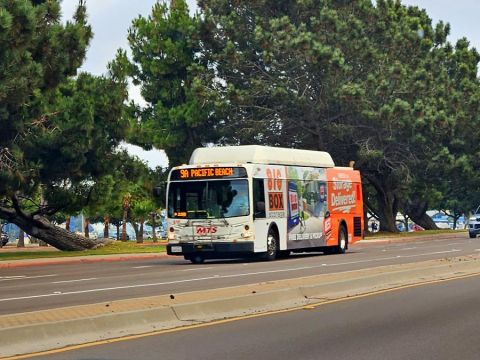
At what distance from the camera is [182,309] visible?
12852 mm

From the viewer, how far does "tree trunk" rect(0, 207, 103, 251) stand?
42094 mm

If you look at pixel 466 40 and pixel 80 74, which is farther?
pixel 466 40

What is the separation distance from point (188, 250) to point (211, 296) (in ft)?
52.0

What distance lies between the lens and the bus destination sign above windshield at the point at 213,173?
99.2 ft

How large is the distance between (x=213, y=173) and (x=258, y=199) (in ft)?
5.32

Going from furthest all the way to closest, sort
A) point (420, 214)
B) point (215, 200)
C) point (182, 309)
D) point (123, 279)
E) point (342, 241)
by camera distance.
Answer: point (420, 214)
point (342, 241)
point (215, 200)
point (123, 279)
point (182, 309)

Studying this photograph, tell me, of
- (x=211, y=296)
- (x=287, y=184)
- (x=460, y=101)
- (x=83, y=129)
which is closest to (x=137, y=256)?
(x=83, y=129)

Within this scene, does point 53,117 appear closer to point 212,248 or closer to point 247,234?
point 212,248

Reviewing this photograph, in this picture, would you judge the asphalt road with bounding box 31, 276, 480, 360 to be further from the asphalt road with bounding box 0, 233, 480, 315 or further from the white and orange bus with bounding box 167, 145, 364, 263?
the white and orange bus with bounding box 167, 145, 364, 263

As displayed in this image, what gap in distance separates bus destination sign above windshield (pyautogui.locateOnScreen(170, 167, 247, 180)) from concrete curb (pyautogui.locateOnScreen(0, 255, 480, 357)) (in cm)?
1033

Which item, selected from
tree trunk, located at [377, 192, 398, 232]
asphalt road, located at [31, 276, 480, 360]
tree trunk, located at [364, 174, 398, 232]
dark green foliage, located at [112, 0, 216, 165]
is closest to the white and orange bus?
asphalt road, located at [31, 276, 480, 360]

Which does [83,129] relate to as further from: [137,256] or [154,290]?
[154,290]

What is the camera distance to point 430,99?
60.8 meters

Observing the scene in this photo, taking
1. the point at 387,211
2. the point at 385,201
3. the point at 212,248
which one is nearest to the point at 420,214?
the point at 387,211
